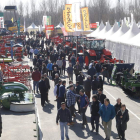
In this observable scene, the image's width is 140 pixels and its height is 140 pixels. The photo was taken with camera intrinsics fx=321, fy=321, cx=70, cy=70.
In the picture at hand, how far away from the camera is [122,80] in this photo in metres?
16.6

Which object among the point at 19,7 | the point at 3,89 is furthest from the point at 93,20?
the point at 3,89

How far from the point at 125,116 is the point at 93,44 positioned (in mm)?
17875

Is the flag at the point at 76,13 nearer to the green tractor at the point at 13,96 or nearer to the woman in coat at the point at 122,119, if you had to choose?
the green tractor at the point at 13,96

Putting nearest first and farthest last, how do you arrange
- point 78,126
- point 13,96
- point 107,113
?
point 107,113
point 78,126
point 13,96

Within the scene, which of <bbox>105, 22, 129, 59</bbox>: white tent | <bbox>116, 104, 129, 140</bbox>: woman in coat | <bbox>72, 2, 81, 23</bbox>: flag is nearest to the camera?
<bbox>116, 104, 129, 140</bbox>: woman in coat

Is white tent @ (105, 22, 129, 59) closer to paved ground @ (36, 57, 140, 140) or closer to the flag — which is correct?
the flag

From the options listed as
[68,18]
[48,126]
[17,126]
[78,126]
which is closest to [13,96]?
[17,126]

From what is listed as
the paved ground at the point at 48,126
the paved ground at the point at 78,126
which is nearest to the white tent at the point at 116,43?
the paved ground at the point at 78,126

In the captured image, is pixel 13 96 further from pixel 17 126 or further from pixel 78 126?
pixel 78 126

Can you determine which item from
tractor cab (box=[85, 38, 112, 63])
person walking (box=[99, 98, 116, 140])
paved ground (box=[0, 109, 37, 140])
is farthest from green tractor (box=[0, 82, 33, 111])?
tractor cab (box=[85, 38, 112, 63])

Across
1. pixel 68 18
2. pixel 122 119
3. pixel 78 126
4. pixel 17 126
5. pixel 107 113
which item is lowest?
pixel 17 126

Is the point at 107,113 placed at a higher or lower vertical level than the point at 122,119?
higher

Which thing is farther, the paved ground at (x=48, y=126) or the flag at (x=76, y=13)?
the flag at (x=76, y=13)

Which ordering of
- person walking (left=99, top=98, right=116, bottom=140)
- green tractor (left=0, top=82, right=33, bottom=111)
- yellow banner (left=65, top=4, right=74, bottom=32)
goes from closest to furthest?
person walking (left=99, top=98, right=116, bottom=140), green tractor (left=0, top=82, right=33, bottom=111), yellow banner (left=65, top=4, right=74, bottom=32)
